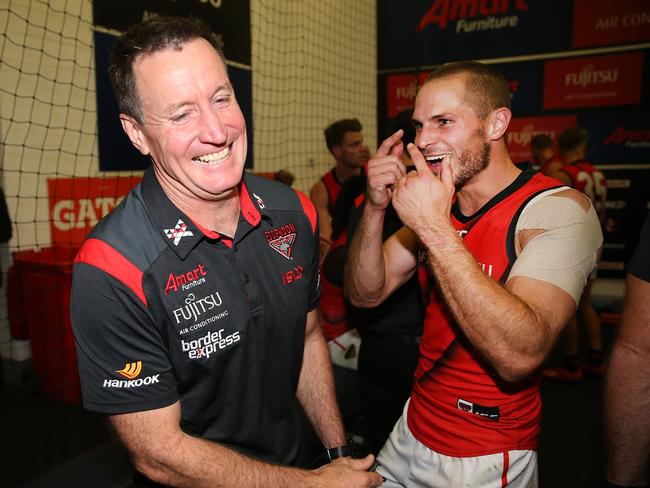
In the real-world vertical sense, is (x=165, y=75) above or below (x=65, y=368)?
above

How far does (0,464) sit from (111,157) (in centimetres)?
223

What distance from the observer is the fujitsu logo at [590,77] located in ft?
17.5

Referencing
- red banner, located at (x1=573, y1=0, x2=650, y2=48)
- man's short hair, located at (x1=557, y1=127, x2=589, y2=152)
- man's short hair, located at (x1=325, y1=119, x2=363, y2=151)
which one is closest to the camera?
man's short hair, located at (x1=325, y1=119, x2=363, y2=151)

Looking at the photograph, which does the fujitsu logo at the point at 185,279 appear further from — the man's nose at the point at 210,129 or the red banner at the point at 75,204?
the red banner at the point at 75,204

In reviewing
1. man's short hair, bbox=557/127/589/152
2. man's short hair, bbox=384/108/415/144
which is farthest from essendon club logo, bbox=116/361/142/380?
man's short hair, bbox=557/127/589/152

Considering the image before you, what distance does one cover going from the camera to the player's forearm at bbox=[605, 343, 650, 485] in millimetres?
1257

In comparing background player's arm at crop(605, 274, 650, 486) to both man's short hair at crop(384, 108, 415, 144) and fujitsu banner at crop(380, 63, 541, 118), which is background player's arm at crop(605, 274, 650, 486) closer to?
man's short hair at crop(384, 108, 415, 144)

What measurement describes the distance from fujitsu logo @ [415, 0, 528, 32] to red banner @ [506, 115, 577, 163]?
1.25m

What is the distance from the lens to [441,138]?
4.90 ft

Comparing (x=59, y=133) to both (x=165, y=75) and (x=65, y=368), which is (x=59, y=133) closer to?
(x=65, y=368)

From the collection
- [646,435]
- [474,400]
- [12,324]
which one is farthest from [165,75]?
[12,324]

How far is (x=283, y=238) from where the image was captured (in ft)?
4.46

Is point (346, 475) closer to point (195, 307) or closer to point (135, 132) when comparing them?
point (195, 307)

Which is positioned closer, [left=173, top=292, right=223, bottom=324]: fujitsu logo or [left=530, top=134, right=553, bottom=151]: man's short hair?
[left=173, top=292, right=223, bottom=324]: fujitsu logo
